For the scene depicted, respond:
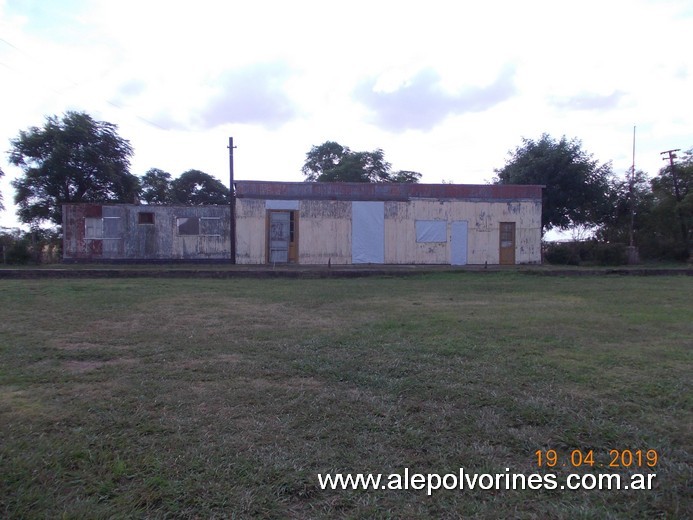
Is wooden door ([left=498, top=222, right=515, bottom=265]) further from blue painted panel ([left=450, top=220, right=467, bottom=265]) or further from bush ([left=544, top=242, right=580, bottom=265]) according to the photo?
bush ([left=544, top=242, right=580, bottom=265])

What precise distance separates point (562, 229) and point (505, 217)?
7.27 meters

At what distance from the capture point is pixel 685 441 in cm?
279

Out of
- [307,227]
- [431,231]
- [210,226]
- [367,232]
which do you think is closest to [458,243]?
[431,231]

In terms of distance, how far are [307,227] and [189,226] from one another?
4.77 m

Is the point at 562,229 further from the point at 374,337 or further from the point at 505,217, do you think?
the point at 374,337

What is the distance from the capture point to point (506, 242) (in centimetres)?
2041

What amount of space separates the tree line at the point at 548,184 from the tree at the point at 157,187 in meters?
7.29

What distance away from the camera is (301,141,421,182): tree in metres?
35.6

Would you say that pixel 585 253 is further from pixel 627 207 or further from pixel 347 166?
pixel 347 166

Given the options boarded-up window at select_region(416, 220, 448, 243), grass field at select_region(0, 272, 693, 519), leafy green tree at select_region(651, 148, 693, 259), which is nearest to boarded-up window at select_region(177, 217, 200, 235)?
boarded-up window at select_region(416, 220, 448, 243)

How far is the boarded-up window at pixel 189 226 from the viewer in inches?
779

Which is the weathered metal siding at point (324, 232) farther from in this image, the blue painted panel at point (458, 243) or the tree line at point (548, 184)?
the tree line at point (548, 184)

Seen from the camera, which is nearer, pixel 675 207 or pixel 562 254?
pixel 562 254
